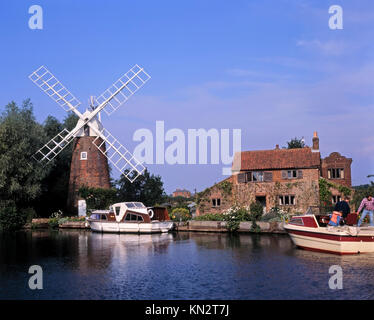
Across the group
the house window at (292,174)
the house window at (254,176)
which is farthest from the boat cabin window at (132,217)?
the house window at (292,174)

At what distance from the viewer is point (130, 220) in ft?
130

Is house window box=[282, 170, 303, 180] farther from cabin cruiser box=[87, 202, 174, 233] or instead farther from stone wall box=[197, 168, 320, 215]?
cabin cruiser box=[87, 202, 174, 233]

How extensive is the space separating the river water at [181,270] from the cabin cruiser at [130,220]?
6620 millimetres

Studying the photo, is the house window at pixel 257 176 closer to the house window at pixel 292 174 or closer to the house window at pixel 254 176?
the house window at pixel 254 176

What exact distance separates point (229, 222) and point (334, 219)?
13.7m

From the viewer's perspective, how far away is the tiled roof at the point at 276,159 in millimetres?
42034

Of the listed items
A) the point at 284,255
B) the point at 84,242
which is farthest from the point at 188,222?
the point at 284,255

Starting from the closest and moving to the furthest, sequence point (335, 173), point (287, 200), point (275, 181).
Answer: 1. point (287, 200)
2. point (275, 181)
3. point (335, 173)

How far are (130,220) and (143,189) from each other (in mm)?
18548

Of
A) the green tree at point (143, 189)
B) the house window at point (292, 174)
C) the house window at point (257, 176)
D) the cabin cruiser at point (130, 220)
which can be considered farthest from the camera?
the green tree at point (143, 189)

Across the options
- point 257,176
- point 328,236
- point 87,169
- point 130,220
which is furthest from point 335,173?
point 87,169

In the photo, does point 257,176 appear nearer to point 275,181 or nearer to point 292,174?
point 275,181
